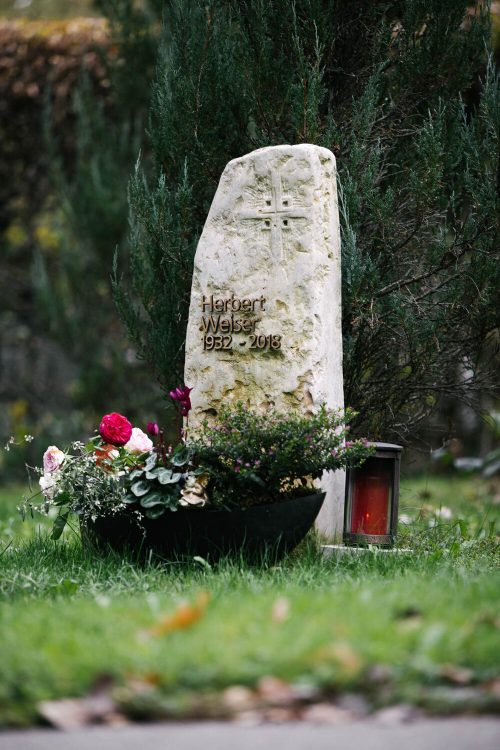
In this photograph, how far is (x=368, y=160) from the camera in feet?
18.9

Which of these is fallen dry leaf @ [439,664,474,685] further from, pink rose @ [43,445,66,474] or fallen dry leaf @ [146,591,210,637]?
pink rose @ [43,445,66,474]

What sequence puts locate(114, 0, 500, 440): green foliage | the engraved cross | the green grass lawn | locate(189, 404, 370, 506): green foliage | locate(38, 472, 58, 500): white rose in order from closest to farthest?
the green grass lawn < locate(189, 404, 370, 506): green foliage < locate(38, 472, 58, 500): white rose < the engraved cross < locate(114, 0, 500, 440): green foliage

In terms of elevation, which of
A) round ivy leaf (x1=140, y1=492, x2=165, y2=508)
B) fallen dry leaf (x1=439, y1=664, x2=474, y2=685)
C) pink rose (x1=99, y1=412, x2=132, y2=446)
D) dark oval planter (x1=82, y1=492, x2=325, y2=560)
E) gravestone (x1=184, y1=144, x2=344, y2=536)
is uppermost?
gravestone (x1=184, y1=144, x2=344, y2=536)

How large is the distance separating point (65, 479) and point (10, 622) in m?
1.66

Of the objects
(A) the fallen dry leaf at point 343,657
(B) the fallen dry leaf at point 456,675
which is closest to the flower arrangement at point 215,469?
(A) the fallen dry leaf at point 343,657

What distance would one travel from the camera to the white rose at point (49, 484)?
4.90m

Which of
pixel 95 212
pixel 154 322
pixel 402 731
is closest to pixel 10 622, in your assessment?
pixel 402 731

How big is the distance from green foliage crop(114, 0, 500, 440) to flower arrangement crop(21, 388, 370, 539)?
1.06m

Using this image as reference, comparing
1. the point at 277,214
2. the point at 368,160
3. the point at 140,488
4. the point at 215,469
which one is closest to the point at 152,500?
the point at 140,488

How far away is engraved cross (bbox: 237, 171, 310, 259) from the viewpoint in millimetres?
5246

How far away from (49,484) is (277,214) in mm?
1990

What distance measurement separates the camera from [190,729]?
250 centimetres

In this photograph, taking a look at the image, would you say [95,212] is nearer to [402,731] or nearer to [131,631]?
[131,631]

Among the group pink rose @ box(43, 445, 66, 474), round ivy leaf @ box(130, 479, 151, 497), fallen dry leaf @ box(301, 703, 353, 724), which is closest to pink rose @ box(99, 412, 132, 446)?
pink rose @ box(43, 445, 66, 474)
